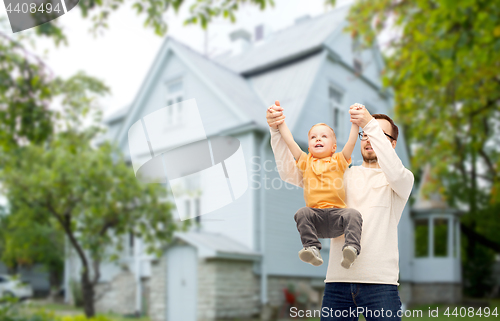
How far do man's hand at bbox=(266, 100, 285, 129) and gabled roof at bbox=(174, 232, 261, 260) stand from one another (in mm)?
12529

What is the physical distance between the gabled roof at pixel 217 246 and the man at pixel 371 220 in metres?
12.4

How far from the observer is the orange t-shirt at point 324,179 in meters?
0.67

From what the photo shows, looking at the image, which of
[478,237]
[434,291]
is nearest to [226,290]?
[434,291]

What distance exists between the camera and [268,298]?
14.1 meters

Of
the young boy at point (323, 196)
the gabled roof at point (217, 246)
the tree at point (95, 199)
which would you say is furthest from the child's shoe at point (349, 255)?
the gabled roof at point (217, 246)

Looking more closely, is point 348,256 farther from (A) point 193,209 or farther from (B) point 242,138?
(B) point 242,138

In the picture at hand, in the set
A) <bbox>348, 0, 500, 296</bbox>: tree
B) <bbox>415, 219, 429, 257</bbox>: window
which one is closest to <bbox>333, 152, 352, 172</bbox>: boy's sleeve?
<bbox>348, 0, 500, 296</bbox>: tree

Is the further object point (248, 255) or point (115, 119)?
point (115, 119)

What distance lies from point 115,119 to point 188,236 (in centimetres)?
1059

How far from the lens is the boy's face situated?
0.68 metres

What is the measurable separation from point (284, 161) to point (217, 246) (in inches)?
507

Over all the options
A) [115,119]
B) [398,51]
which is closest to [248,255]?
[398,51]

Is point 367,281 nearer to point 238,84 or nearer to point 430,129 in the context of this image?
point 238,84

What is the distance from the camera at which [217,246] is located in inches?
523
